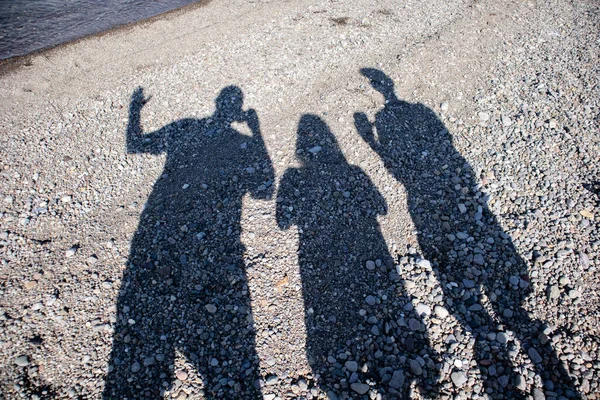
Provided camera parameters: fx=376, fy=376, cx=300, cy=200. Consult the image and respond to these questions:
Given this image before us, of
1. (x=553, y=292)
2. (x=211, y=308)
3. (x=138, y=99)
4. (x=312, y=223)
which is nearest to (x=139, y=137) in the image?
(x=138, y=99)

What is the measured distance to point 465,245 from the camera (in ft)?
18.4

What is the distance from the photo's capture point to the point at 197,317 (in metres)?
5.06

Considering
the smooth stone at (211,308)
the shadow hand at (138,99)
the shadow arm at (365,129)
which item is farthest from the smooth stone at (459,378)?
the shadow hand at (138,99)

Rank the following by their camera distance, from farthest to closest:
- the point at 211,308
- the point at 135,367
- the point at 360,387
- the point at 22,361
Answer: the point at 211,308
the point at 22,361
the point at 135,367
the point at 360,387

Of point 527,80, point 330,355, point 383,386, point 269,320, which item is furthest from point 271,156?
point 527,80

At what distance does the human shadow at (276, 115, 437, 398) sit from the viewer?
4418 mm

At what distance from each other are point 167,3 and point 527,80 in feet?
44.6

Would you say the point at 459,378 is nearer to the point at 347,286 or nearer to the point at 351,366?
the point at 351,366

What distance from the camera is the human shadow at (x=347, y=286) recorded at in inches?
174

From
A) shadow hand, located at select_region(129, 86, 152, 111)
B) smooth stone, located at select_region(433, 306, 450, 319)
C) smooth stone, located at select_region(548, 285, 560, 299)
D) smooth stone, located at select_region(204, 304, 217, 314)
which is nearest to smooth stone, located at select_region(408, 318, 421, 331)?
smooth stone, located at select_region(433, 306, 450, 319)

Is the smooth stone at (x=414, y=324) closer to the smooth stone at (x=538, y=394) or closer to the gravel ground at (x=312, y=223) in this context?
the gravel ground at (x=312, y=223)

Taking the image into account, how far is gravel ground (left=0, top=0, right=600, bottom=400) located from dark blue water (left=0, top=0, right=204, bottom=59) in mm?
3715

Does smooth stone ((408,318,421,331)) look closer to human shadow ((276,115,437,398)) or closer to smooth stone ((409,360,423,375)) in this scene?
human shadow ((276,115,437,398))

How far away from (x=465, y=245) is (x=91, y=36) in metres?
14.0
